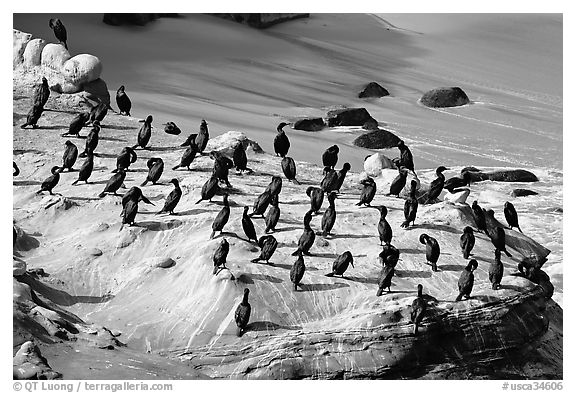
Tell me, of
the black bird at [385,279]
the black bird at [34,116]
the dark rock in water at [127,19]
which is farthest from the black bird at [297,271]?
the dark rock in water at [127,19]

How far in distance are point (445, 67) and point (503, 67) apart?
168cm

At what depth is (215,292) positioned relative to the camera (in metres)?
17.0

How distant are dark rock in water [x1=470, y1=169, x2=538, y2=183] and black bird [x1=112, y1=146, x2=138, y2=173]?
858 centimetres

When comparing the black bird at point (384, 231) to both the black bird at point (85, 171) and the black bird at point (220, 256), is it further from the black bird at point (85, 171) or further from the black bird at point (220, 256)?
the black bird at point (85, 171)

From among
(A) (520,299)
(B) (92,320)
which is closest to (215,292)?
(B) (92,320)

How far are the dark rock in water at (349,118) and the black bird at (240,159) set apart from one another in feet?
28.6

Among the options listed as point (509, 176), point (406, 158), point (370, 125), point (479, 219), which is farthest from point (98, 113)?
point (509, 176)

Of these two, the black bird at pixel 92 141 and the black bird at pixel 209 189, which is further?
the black bird at pixel 92 141

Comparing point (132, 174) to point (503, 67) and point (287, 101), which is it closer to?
point (287, 101)

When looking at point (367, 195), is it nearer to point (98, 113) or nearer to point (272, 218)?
point (272, 218)

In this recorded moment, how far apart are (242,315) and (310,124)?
13450 millimetres

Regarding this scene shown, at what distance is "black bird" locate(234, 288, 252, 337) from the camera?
53.6 ft

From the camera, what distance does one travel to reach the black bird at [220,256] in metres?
17.1

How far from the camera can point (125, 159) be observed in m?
20.7
